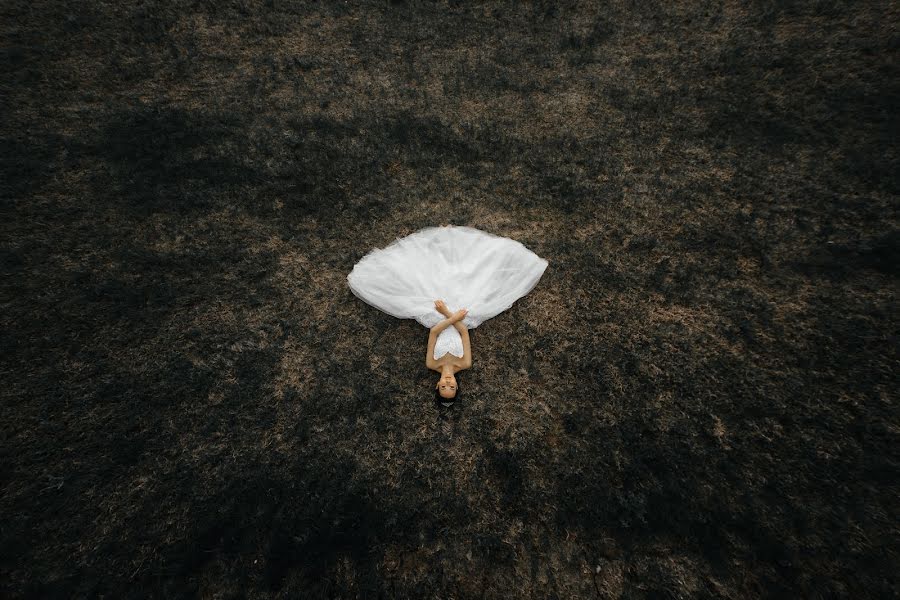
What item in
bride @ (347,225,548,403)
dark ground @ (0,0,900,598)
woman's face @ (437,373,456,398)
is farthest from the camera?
bride @ (347,225,548,403)

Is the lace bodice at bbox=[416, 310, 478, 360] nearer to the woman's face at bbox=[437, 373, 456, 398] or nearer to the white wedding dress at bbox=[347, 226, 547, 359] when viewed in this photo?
the white wedding dress at bbox=[347, 226, 547, 359]

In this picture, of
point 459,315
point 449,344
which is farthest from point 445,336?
point 459,315

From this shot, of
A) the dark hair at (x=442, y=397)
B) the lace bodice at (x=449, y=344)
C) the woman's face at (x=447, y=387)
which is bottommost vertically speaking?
the dark hair at (x=442, y=397)

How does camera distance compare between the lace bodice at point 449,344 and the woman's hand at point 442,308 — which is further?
the woman's hand at point 442,308

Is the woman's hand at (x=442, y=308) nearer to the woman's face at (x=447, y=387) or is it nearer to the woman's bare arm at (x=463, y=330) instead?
the woman's bare arm at (x=463, y=330)

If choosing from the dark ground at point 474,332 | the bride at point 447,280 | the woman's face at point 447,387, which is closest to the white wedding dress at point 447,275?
the bride at point 447,280

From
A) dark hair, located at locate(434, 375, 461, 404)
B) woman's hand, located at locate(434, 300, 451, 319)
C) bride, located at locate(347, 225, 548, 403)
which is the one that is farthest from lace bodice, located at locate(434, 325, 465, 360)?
dark hair, located at locate(434, 375, 461, 404)
